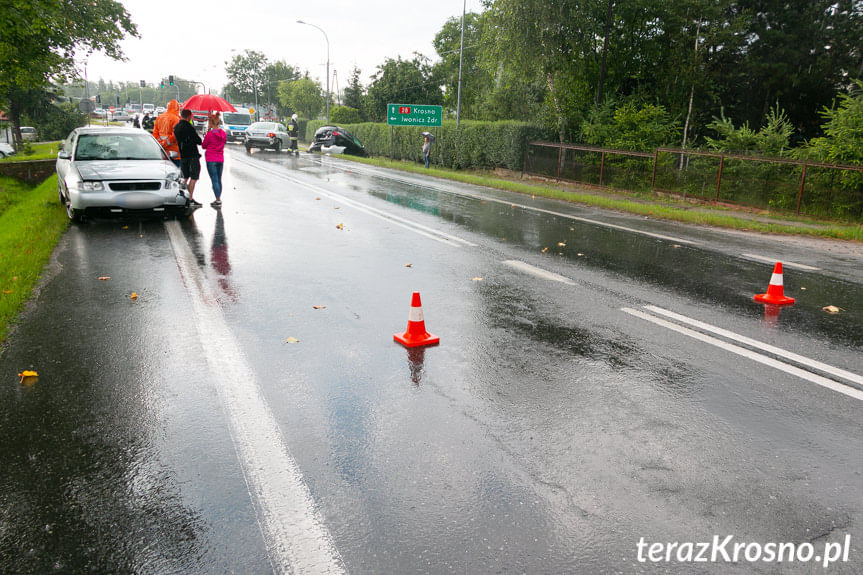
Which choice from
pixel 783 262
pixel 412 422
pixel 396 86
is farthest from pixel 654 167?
pixel 396 86

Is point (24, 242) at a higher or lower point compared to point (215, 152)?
lower

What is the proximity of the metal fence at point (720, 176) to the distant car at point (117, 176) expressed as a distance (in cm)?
1389

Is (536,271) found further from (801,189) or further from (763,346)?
(801,189)

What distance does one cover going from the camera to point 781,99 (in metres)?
30.0

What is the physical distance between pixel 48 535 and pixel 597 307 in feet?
17.1

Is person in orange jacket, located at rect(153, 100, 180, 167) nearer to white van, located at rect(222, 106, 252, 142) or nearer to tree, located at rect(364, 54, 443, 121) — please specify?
white van, located at rect(222, 106, 252, 142)

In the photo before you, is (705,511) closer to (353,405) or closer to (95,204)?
(353,405)

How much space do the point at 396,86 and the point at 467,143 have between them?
30.5m

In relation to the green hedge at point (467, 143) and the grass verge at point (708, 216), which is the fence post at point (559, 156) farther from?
the grass verge at point (708, 216)

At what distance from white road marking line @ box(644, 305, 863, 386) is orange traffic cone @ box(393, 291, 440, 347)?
260 centimetres

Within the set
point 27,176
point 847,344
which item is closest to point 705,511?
point 847,344

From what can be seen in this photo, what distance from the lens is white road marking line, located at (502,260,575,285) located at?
Answer: 25.3ft

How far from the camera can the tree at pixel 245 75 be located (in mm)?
124312

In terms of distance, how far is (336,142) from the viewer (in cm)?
3769
